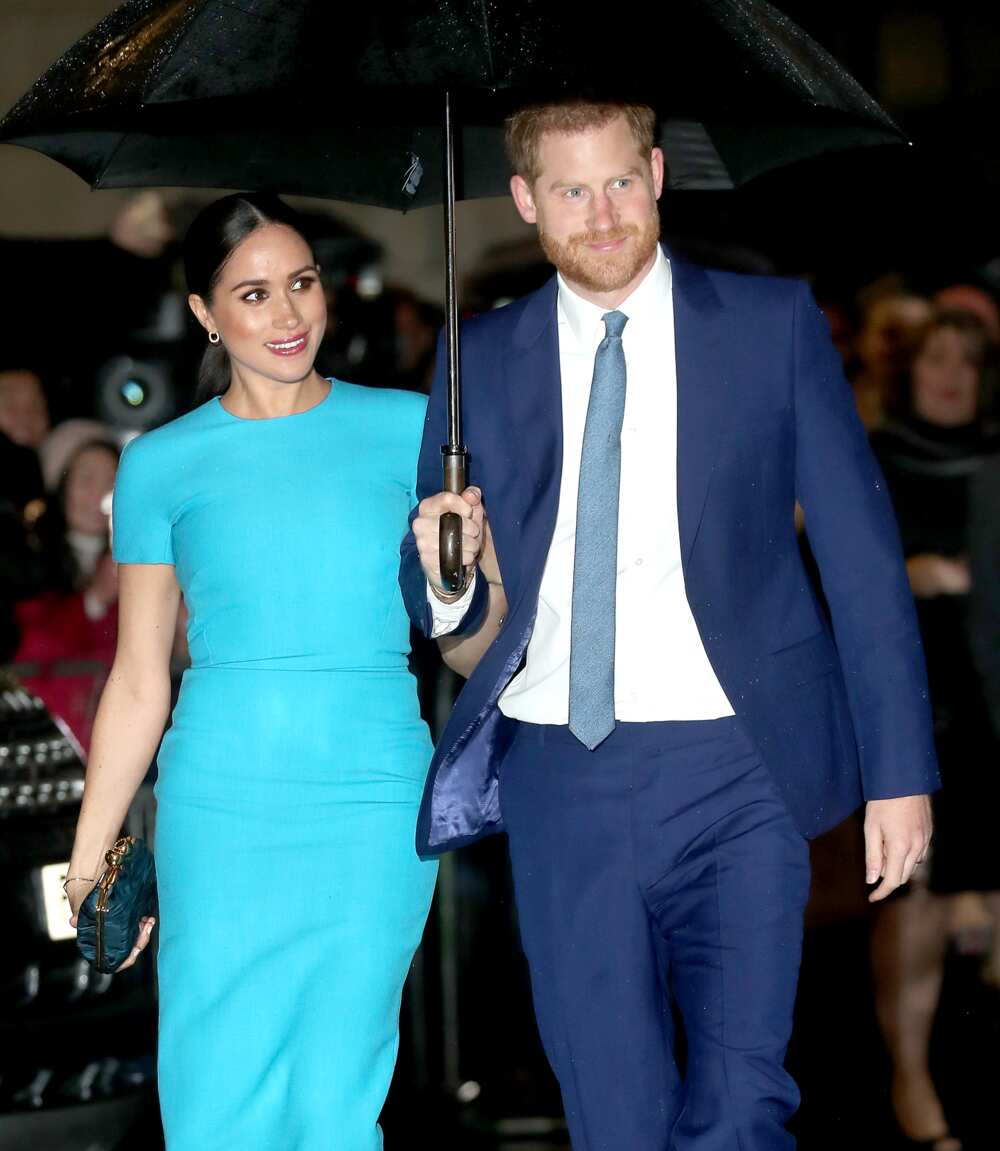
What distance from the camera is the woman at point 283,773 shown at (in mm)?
3488

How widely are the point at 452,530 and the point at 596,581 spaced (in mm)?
237

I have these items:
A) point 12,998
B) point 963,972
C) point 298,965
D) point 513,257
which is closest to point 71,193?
point 513,257

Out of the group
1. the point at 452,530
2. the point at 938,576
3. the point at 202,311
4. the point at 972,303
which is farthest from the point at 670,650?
the point at 972,303

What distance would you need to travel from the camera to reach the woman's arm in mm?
3631

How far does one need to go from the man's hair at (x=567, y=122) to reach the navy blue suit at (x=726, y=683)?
0.74 ft

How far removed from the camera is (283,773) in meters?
3.51

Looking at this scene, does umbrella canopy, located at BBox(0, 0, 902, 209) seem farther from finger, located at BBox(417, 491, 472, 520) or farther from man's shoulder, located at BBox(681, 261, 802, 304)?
finger, located at BBox(417, 491, 472, 520)

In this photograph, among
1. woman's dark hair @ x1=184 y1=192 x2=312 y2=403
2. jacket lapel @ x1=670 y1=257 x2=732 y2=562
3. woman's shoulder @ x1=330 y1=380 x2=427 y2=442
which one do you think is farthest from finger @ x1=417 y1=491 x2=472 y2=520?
woman's dark hair @ x1=184 y1=192 x2=312 y2=403

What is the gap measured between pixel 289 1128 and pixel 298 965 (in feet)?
0.95

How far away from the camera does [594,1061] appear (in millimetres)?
3301

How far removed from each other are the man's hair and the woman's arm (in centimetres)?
97

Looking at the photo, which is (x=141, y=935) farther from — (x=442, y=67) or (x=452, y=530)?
(x=442, y=67)

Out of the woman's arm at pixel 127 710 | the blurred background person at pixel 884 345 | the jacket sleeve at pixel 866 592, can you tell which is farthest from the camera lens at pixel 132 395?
the jacket sleeve at pixel 866 592

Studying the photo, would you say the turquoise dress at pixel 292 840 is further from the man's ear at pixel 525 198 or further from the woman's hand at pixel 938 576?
the woman's hand at pixel 938 576
